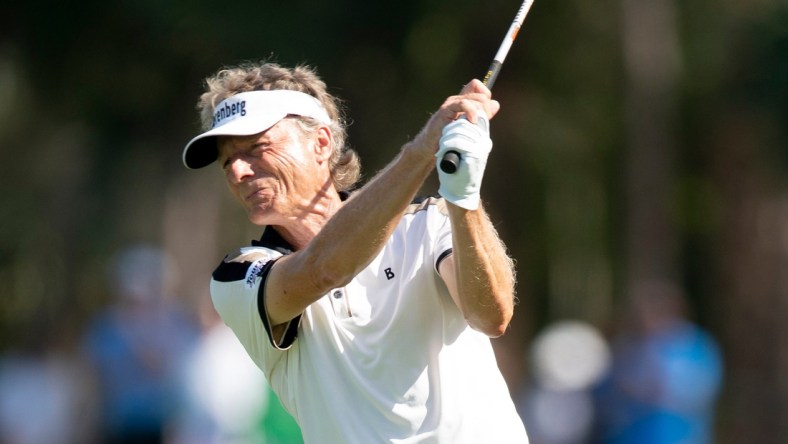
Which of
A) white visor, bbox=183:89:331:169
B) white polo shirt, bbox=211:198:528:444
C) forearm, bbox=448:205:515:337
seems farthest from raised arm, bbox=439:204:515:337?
white visor, bbox=183:89:331:169

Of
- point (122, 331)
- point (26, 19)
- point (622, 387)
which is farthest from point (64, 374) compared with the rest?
point (26, 19)

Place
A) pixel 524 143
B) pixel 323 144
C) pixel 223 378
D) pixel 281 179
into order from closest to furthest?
pixel 281 179, pixel 323 144, pixel 223 378, pixel 524 143

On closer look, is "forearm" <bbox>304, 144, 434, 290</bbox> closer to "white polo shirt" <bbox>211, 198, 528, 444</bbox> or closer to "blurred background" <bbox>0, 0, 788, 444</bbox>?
"white polo shirt" <bbox>211, 198, 528, 444</bbox>

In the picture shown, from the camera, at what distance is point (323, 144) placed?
527 cm

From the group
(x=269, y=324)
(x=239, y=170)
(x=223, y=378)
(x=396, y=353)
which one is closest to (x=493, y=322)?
(x=396, y=353)

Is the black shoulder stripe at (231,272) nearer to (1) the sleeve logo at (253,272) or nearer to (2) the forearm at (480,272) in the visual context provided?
(1) the sleeve logo at (253,272)

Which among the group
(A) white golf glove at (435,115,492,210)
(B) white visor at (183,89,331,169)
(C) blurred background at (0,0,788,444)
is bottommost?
(A) white golf glove at (435,115,492,210)

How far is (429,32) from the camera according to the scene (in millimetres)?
18391

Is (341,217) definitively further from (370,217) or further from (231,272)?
(231,272)

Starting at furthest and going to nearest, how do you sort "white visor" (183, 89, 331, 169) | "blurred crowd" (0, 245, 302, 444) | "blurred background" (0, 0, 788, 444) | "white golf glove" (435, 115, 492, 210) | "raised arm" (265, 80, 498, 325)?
1. "blurred background" (0, 0, 788, 444)
2. "blurred crowd" (0, 245, 302, 444)
3. "white visor" (183, 89, 331, 169)
4. "raised arm" (265, 80, 498, 325)
5. "white golf glove" (435, 115, 492, 210)

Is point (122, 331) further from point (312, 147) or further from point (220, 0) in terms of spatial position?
point (220, 0)

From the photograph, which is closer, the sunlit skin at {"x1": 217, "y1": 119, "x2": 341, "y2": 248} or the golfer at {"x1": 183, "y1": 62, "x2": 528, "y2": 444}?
the golfer at {"x1": 183, "y1": 62, "x2": 528, "y2": 444}

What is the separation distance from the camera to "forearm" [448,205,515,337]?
4371 millimetres

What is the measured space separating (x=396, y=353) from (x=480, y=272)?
504 millimetres
